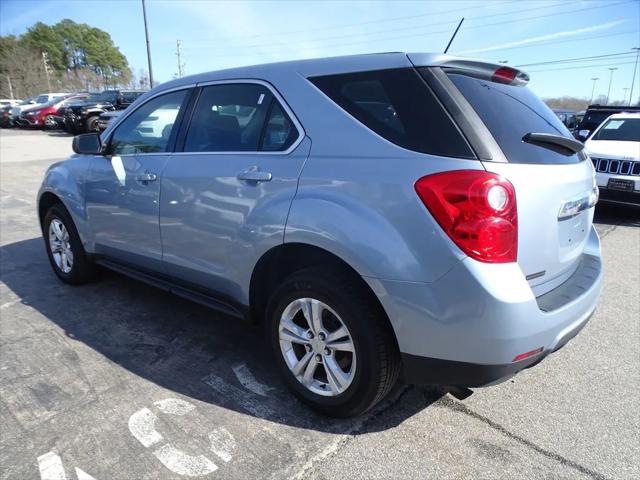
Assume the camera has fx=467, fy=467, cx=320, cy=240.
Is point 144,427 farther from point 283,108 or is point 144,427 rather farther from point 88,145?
point 88,145

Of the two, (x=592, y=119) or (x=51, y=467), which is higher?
(x=592, y=119)

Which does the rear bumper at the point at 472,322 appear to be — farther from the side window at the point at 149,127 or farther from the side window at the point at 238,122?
the side window at the point at 149,127

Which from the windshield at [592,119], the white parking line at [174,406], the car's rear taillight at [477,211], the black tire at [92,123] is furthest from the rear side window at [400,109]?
the black tire at [92,123]

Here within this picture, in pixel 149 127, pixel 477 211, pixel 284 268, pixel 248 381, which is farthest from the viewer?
pixel 149 127

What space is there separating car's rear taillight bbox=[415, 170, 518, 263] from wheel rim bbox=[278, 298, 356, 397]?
0.73 m

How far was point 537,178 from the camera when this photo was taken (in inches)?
80.4

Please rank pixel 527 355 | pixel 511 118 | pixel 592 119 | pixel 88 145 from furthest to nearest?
pixel 592 119 < pixel 88 145 < pixel 511 118 < pixel 527 355

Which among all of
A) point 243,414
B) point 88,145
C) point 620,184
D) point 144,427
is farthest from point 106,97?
point 243,414

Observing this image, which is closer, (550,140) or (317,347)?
(550,140)

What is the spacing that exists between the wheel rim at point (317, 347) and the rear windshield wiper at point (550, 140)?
1.26 meters

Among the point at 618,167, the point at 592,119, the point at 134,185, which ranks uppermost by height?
the point at 592,119

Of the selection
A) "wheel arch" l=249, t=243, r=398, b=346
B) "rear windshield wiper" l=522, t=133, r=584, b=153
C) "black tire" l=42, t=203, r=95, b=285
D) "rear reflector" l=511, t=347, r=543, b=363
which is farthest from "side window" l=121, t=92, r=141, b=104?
"rear reflector" l=511, t=347, r=543, b=363

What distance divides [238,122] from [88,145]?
5.49 feet

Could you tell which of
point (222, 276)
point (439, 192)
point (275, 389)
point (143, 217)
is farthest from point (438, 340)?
point (143, 217)
